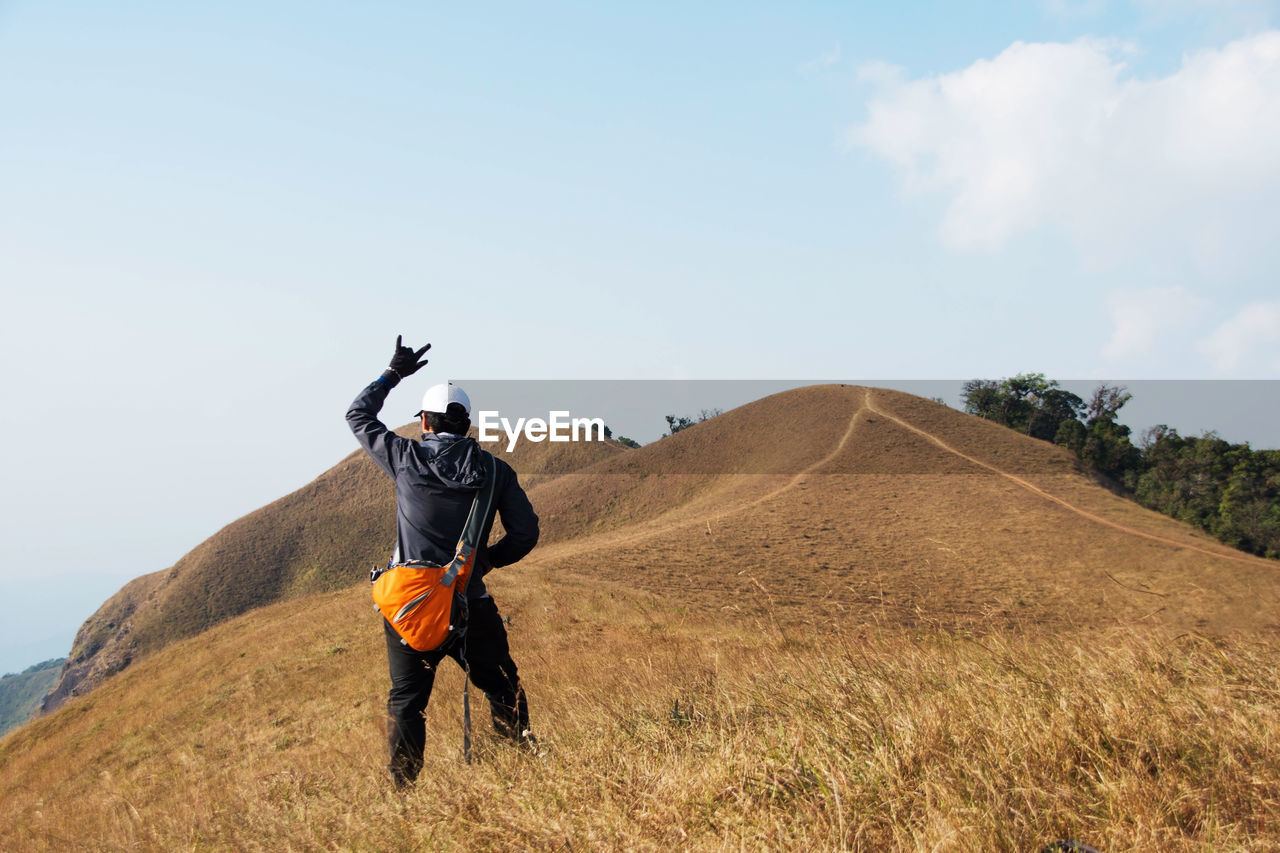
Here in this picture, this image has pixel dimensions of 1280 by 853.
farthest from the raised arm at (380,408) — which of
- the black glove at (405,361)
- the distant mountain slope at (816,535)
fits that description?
the distant mountain slope at (816,535)

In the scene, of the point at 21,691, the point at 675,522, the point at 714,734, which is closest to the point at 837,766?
the point at 714,734

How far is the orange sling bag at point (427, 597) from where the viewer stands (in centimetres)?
371

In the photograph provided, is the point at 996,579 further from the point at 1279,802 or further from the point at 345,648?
the point at 1279,802

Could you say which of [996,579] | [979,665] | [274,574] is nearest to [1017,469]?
[996,579]

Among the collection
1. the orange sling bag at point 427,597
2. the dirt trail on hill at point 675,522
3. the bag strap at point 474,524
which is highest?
Answer: the bag strap at point 474,524

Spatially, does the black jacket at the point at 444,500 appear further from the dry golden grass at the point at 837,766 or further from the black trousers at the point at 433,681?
the dry golden grass at the point at 837,766

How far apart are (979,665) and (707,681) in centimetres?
175

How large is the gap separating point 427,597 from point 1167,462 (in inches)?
2684

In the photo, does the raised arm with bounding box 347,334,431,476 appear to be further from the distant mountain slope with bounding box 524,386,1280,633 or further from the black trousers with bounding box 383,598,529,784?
the distant mountain slope with bounding box 524,386,1280,633

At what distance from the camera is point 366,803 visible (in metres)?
3.44

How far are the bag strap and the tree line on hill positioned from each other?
41.8 metres

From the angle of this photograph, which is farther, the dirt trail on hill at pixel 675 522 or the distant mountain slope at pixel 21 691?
the distant mountain slope at pixel 21 691

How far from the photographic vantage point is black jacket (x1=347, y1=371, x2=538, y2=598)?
157 inches

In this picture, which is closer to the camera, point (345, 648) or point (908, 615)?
point (345, 648)
